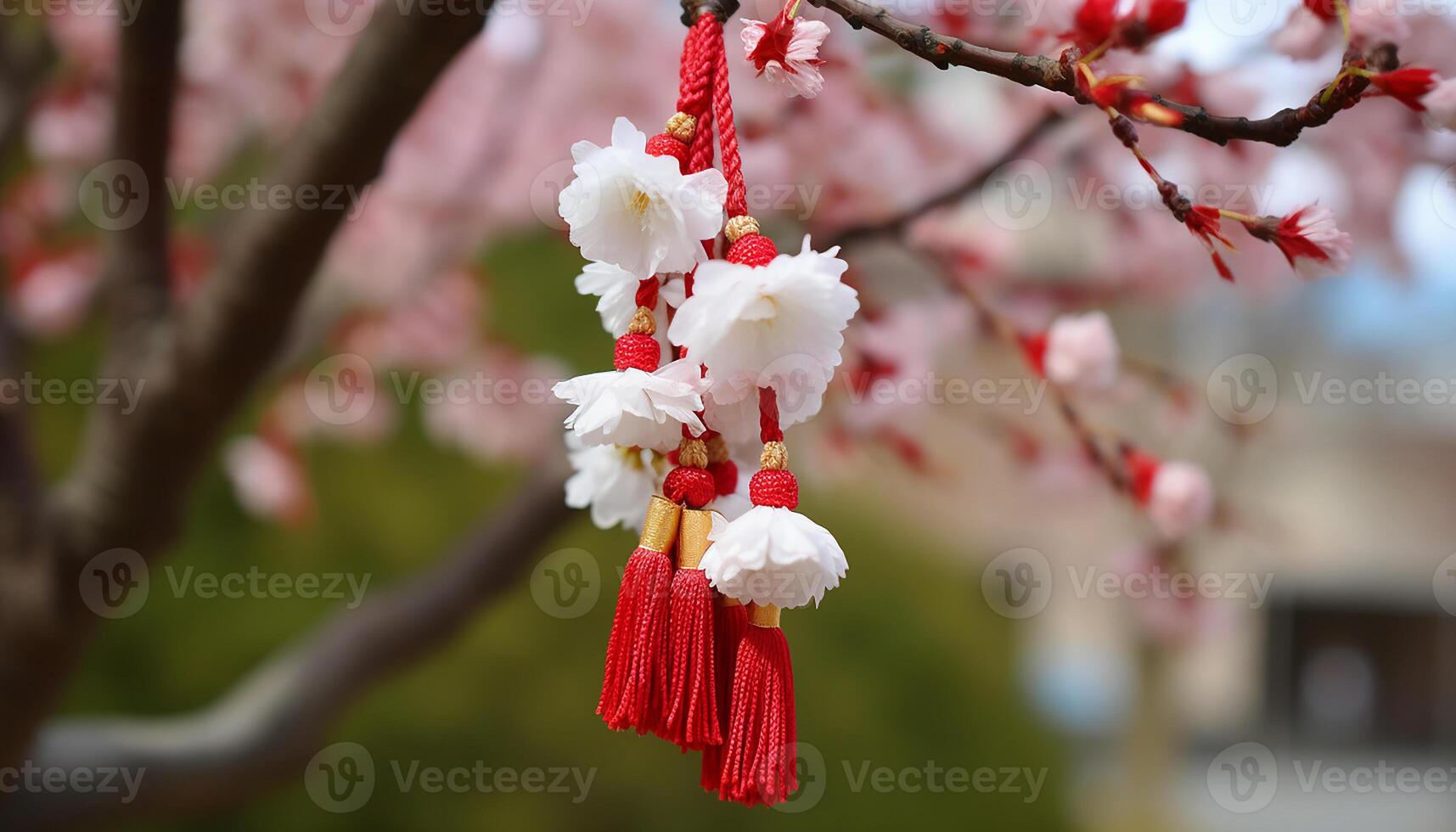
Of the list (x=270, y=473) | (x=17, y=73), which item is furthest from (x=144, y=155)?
(x=270, y=473)

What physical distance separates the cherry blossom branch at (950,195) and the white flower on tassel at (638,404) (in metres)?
0.41

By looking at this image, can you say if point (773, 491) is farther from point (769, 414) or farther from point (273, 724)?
point (273, 724)

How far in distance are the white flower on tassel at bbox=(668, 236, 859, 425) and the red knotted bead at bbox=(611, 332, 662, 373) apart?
0.10 ft

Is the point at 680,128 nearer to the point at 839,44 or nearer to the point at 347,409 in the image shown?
the point at 839,44

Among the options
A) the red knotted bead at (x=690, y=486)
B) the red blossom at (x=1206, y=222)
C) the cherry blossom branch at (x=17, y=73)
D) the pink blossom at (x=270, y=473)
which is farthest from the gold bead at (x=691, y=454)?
the pink blossom at (x=270, y=473)

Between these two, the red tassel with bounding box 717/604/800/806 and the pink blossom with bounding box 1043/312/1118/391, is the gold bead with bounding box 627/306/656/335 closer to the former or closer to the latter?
the red tassel with bounding box 717/604/800/806

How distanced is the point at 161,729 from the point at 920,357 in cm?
92

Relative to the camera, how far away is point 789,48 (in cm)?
42

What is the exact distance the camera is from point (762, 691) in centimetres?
43

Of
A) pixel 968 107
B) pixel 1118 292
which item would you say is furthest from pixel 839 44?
pixel 968 107

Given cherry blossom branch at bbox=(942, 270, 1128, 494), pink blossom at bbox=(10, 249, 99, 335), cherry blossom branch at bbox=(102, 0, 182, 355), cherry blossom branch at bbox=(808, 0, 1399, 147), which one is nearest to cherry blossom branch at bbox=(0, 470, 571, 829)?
cherry blossom branch at bbox=(102, 0, 182, 355)

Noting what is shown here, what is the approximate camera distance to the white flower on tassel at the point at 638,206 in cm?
40

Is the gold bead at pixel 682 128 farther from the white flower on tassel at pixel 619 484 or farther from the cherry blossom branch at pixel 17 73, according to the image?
the cherry blossom branch at pixel 17 73

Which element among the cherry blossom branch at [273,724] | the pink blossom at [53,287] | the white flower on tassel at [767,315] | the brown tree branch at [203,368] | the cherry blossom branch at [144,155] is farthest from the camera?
the pink blossom at [53,287]
